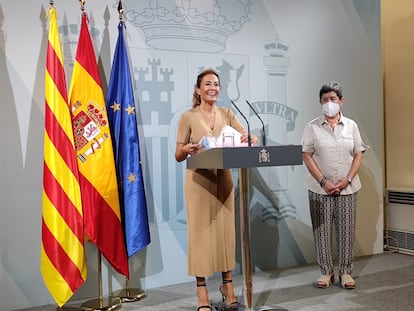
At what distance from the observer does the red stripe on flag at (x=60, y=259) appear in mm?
3371

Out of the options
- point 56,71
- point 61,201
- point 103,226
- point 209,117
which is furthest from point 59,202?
point 209,117

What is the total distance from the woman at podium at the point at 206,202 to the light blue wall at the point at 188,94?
3.02ft

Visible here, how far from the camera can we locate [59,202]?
340 centimetres

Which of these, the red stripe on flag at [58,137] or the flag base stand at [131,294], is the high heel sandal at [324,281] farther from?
the red stripe on flag at [58,137]

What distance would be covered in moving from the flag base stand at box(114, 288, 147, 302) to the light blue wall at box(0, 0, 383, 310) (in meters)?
0.06

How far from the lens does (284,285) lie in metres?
4.03

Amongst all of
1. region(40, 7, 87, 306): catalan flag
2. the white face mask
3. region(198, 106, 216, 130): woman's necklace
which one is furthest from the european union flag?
the white face mask

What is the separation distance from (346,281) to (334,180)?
2.52ft

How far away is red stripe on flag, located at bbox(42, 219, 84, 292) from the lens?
11.1ft

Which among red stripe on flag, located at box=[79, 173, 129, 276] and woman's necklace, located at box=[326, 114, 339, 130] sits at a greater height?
woman's necklace, located at box=[326, 114, 339, 130]

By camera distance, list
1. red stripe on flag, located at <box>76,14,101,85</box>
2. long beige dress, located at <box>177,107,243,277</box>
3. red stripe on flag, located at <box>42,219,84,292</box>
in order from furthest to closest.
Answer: red stripe on flag, located at <box>76,14,101,85</box> < red stripe on flag, located at <box>42,219,84,292</box> < long beige dress, located at <box>177,107,243,277</box>

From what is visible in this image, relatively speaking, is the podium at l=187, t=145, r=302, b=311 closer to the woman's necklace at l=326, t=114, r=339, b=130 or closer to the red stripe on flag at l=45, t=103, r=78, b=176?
the red stripe on flag at l=45, t=103, r=78, b=176

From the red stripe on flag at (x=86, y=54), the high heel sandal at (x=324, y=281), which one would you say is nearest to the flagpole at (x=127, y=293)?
the red stripe on flag at (x=86, y=54)

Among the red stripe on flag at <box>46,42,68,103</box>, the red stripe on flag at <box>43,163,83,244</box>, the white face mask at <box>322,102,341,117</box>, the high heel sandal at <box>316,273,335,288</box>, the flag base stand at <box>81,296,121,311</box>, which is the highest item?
the red stripe on flag at <box>46,42,68,103</box>
